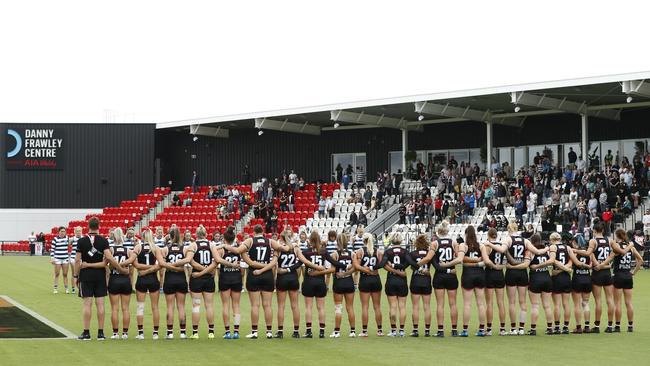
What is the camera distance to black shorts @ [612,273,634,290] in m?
17.5

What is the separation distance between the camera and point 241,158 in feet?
183

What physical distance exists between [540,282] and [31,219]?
44742mm

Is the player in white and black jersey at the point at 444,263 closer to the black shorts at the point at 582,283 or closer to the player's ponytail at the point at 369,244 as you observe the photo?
the player's ponytail at the point at 369,244

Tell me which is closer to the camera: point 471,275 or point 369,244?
point 369,244

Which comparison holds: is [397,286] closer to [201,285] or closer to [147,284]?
[201,285]

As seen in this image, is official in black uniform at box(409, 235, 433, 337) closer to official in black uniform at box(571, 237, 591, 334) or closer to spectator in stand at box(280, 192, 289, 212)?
official in black uniform at box(571, 237, 591, 334)

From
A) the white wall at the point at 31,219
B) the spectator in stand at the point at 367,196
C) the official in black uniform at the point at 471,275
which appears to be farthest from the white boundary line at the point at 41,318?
the white wall at the point at 31,219

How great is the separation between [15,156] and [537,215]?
3142cm

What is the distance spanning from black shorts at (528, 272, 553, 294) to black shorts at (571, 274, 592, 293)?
0.54 metres

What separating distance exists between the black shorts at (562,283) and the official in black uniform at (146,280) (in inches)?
257

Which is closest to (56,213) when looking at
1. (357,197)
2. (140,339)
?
(357,197)

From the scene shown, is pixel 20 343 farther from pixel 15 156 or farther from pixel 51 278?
pixel 15 156

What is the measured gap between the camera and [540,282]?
17062 mm

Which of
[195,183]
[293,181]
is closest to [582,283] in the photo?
[293,181]
